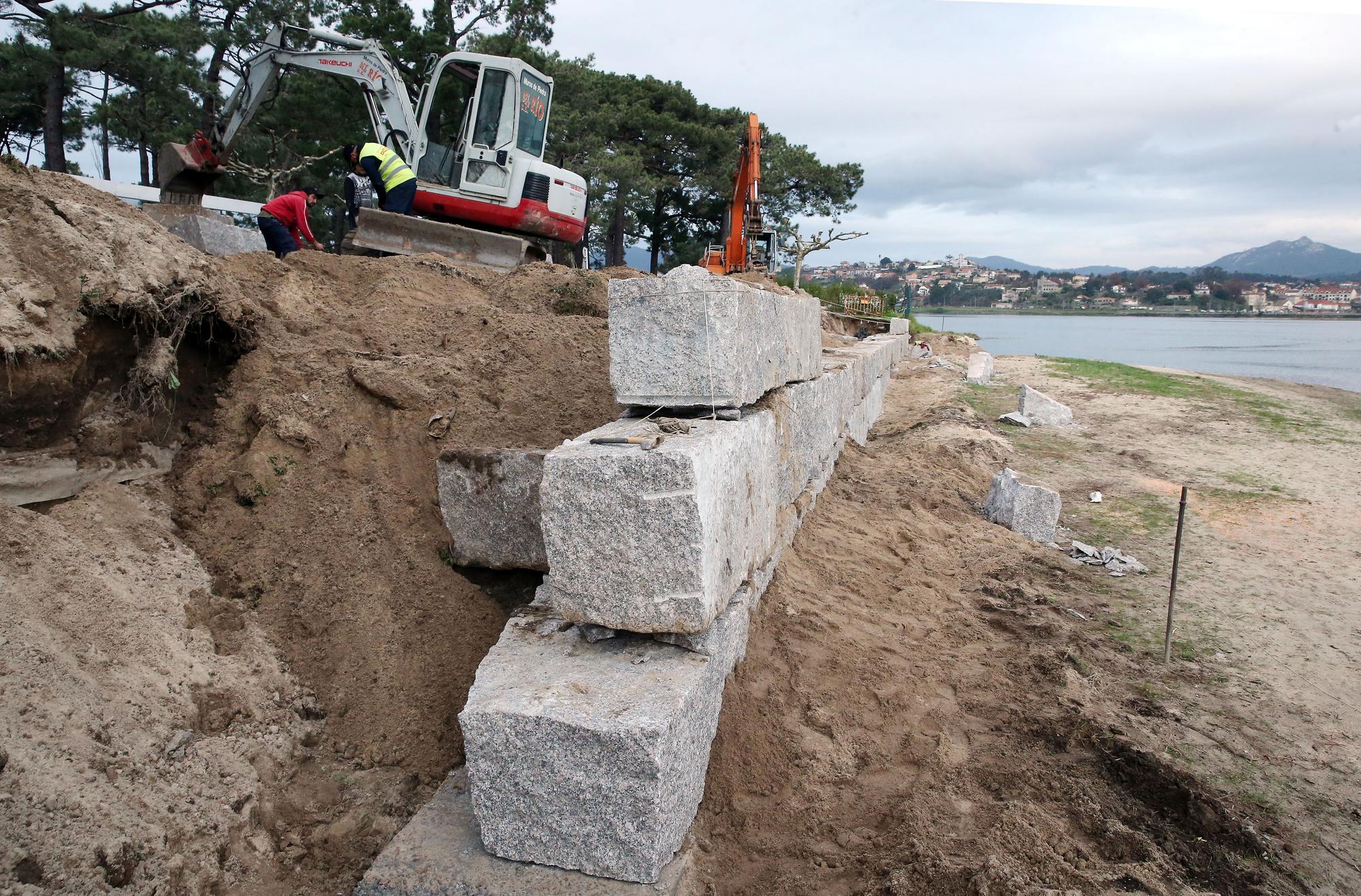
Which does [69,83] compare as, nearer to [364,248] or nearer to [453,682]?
[364,248]

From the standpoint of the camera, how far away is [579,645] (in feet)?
7.81

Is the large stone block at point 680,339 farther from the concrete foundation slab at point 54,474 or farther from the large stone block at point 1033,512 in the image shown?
the large stone block at point 1033,512

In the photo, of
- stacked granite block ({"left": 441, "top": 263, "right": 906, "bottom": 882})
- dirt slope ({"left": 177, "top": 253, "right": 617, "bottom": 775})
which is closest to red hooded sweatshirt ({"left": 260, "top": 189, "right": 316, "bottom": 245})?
dirt slope ({"left": 177, "top": 253, "right": 617, "bottom": 775})

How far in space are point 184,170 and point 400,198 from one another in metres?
2.72

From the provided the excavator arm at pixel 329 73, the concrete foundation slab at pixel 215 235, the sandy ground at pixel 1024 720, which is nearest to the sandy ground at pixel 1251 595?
the sandy ground at pixel 1024 720

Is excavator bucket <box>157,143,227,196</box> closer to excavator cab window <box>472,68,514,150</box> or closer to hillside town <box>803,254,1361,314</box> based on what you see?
excavator cab window <box>472,68,514,150</box>

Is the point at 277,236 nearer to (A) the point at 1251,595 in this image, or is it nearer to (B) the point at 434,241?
(B) the point at 434,241

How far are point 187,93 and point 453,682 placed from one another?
18.0 meters

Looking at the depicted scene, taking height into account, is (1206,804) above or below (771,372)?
below

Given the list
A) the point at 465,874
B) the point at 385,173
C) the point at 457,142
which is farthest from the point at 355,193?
the point at 465,874

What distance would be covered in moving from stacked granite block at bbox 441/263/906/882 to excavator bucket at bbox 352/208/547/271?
15.8 ft

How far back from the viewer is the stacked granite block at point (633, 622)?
2002mm

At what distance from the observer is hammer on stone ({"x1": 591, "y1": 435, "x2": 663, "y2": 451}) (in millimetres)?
2199

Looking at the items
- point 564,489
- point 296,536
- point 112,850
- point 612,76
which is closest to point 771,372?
point 564,489
